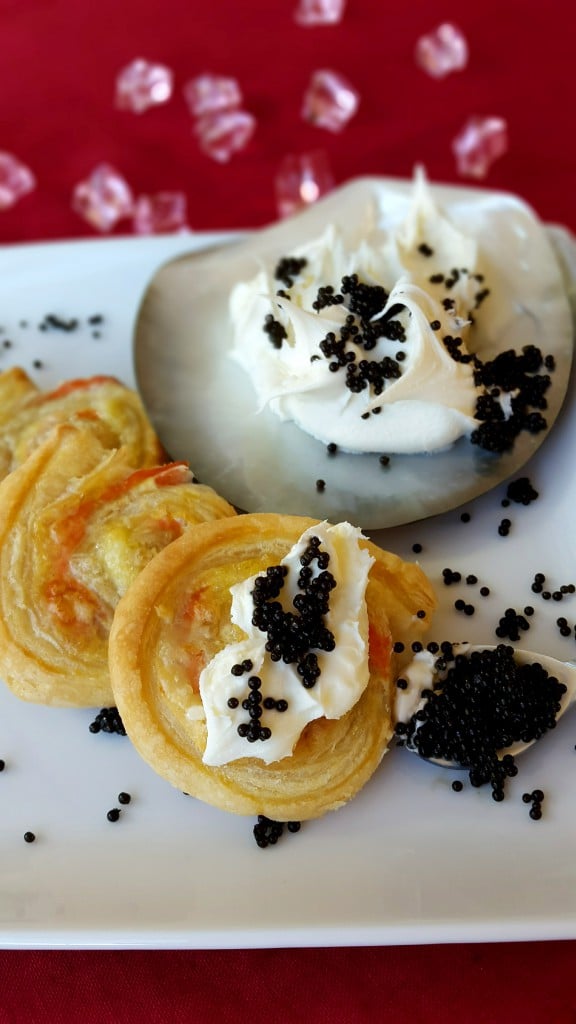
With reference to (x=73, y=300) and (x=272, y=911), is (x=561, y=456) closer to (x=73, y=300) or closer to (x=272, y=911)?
(x=272, y=911)

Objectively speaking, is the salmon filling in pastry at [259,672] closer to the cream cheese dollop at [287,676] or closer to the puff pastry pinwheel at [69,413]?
the cream cheese dollop at [287,676]

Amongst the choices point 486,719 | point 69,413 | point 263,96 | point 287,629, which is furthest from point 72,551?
point 263,96

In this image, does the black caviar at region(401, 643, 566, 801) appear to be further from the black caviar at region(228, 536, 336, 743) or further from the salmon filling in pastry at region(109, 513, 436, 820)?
the black caviar at region(228, 536, 336, 743)

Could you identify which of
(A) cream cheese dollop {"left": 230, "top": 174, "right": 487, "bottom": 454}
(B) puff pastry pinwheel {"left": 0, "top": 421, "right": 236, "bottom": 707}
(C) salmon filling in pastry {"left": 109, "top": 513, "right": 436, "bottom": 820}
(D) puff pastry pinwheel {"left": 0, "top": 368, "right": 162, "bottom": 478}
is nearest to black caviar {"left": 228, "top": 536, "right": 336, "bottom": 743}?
(C) salmon filling in pastry {"left": 109, "top": 513, "right": 436, "bottom": 820}

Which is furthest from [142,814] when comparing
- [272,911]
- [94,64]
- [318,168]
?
[94,64]

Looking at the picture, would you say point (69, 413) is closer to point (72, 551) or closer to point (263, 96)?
point (72, 551)
